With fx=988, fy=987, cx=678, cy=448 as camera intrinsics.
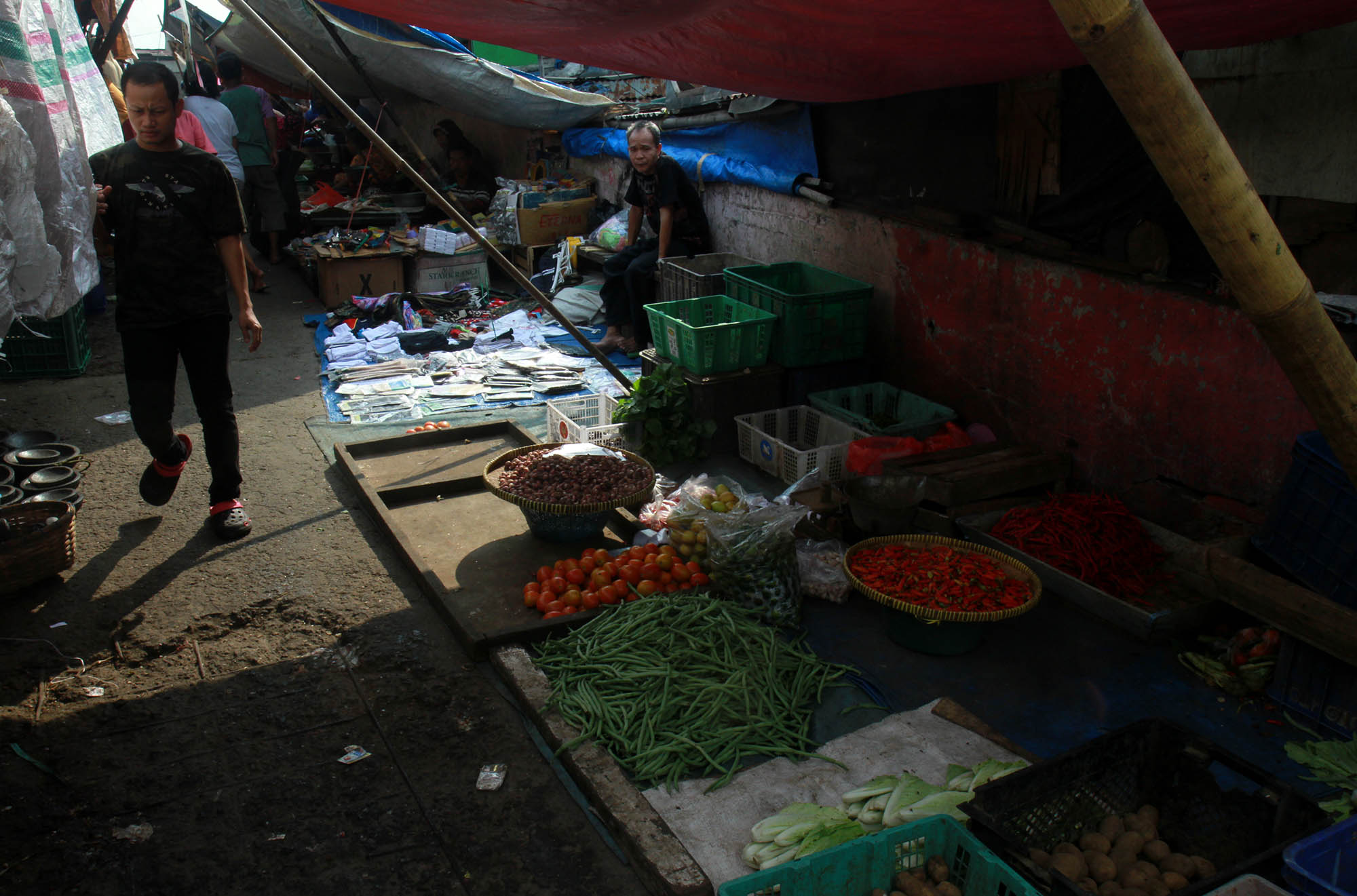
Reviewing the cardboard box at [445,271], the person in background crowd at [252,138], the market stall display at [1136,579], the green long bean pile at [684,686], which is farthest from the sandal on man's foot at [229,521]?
the person in background crowd at [252,138]

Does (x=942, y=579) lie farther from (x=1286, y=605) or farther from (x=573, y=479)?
(x=573, y=479)

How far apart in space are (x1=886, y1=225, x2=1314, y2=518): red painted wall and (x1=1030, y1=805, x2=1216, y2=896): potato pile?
8.15 feet

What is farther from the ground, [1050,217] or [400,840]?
[1050,217]

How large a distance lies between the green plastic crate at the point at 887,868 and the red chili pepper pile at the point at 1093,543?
2179mm

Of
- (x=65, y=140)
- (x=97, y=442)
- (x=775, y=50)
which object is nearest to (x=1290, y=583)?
(x=775, y=50)

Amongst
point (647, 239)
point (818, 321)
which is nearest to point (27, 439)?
point (818, 321)

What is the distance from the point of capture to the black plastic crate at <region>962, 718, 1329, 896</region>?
270 cm

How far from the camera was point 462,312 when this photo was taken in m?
10.4

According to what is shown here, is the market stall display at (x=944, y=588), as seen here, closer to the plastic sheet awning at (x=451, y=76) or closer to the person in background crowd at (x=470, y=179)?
the plastic sheet awning at (x=451, y=76)

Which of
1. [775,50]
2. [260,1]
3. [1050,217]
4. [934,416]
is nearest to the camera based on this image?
[775,50]

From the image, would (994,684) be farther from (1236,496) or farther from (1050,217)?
(1050,217)

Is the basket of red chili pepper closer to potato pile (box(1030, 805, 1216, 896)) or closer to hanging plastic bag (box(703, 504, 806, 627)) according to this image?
hanging plastic bag (box(703, 504, 806, 627))

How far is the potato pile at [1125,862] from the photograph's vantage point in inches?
102

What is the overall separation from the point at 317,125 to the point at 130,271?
58.3ft
